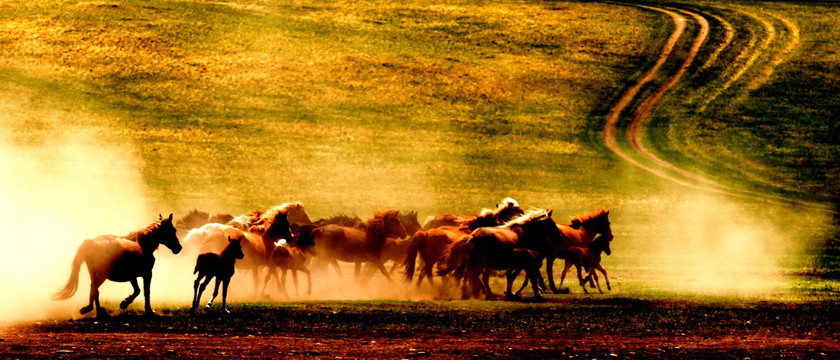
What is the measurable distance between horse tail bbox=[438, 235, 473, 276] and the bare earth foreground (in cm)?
137

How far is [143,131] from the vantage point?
63031 mm

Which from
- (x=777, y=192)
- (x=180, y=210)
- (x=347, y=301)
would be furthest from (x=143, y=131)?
(x=347, y=301)

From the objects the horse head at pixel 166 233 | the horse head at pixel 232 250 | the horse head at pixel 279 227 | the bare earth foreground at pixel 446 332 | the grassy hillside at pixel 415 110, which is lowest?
the bare earth foreground at pixel 446 332

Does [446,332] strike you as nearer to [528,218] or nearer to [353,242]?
[528,218]

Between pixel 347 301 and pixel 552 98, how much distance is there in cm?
4813

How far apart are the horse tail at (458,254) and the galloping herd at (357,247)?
0.02 metres

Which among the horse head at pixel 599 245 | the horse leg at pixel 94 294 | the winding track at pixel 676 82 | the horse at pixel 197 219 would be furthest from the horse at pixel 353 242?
the winding track at pixel 676 82

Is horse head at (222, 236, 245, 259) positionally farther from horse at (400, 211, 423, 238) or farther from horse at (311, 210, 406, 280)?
horse at (400, 211, 423, 238)

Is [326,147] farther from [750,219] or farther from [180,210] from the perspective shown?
[750,219]

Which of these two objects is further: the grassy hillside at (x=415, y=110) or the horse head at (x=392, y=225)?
the grassy hillside at (x=415, y=110)

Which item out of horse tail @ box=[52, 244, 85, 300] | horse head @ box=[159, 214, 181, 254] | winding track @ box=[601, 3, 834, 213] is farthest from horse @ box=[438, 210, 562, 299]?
winding track @ box=[601, 3, 834, 213]

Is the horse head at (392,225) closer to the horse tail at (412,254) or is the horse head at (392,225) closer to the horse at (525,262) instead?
the horse tail at (412,254)

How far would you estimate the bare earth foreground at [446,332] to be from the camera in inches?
714

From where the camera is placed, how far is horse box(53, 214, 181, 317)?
2116 cm
